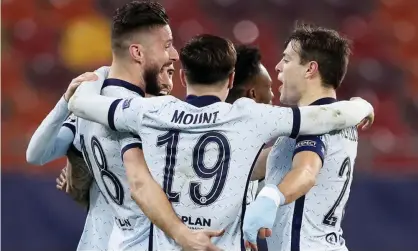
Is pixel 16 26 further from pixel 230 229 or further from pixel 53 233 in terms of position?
pixel 230 229

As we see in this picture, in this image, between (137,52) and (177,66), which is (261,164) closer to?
(137,52)

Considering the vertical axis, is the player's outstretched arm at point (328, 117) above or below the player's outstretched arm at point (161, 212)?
above

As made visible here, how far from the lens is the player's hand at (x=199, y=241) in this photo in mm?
3236

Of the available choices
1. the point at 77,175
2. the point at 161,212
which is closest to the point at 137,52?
the point at 77,175

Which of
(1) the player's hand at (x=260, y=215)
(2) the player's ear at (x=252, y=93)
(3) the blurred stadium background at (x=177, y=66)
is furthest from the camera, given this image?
(3) the blurred stadium background at (x=177, y=66)

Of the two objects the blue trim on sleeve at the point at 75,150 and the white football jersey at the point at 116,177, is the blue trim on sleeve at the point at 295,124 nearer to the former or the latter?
the white football jersey at the point at 116,177

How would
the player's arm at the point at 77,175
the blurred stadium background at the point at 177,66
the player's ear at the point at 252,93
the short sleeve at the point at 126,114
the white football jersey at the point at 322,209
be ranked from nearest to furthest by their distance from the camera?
the short sleeve at the point at 126,114
the white football jersey at the point at 322,209
the player's arm at the point at 77,175
the player's ear at the point at 252,93
the blurred stadium background at the point at 177,66

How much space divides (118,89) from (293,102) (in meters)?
0.76

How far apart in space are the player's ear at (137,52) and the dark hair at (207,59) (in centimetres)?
44

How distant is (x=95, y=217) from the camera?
155 inches

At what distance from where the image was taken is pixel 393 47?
326 inches

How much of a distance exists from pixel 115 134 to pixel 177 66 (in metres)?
4.17

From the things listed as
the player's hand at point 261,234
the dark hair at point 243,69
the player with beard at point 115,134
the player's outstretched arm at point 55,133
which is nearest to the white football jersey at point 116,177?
the player with beard at point 115,134

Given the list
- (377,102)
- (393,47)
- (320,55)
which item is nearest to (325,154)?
(320,55)
